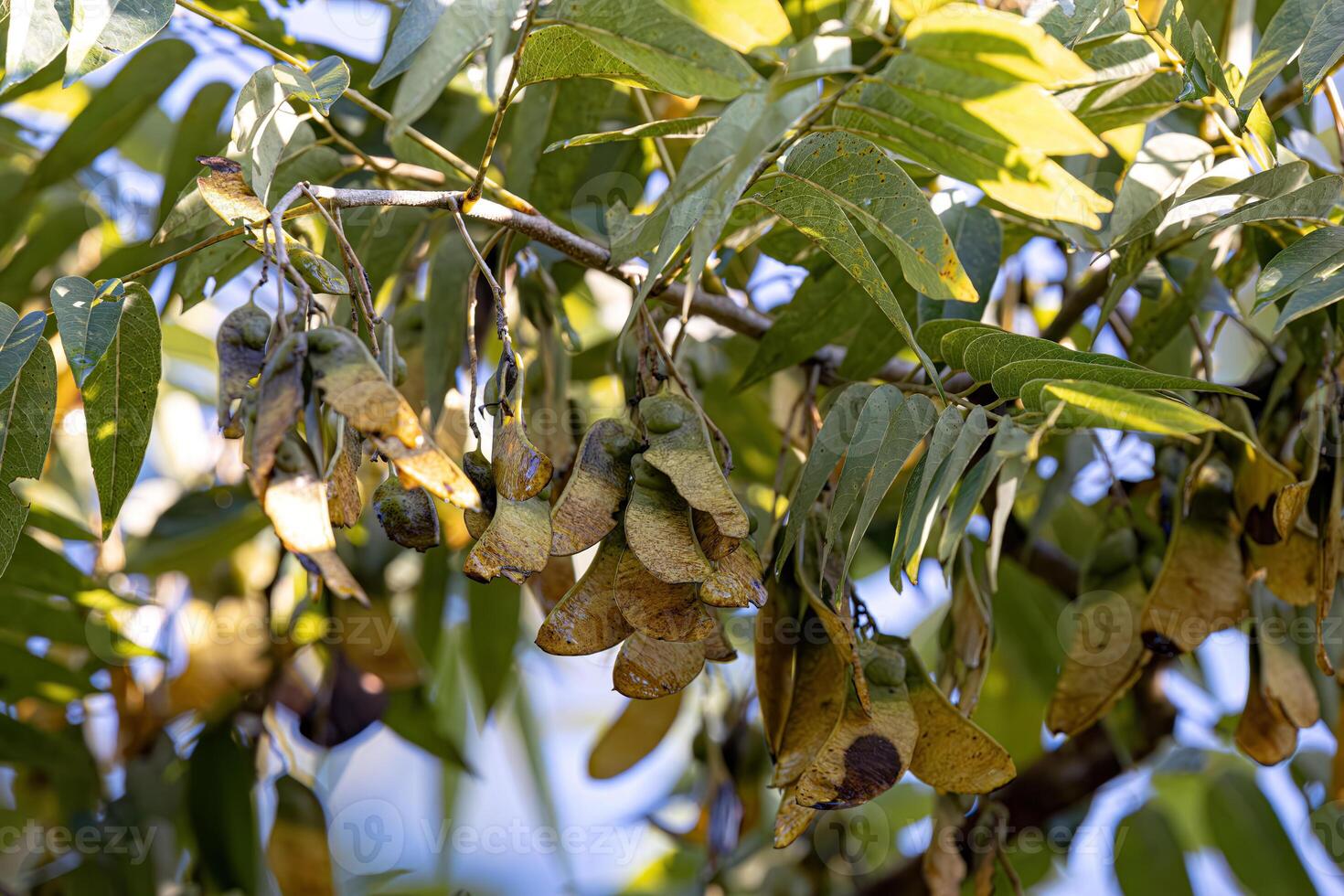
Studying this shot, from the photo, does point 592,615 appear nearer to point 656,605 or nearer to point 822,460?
point 656,605

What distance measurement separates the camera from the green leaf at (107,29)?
1.99 feet

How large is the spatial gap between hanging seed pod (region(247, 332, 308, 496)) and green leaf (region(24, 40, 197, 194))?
32.2 inches

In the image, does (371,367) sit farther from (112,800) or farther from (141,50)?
(112,800)

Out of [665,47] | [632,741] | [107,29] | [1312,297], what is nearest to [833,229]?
[665,47]

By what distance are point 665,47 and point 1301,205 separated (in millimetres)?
383

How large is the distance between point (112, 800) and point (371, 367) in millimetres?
1101

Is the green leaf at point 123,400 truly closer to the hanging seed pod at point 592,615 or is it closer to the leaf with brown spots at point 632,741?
the hanging seed pod at point 592,615

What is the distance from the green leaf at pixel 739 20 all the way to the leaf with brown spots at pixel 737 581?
246 mm

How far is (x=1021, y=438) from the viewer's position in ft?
1.96

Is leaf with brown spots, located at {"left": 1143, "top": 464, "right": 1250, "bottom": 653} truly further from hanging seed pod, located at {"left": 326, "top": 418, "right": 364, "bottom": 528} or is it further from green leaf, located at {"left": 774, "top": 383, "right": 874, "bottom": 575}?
hanging seed pod, located at {"left": 326, "top": 418, "right": 364, "bottom": 528}

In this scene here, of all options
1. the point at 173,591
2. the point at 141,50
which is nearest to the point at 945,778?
the point at 141,50

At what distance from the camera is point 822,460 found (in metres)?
0.70

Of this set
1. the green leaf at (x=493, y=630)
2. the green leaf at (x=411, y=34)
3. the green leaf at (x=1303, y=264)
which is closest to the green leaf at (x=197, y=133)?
the green leaf at (x=493, y=630)

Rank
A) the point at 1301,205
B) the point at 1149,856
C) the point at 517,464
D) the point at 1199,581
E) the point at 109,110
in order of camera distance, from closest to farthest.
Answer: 1. the point at 517,464
2. the point at 1301,205
3. the point at 1199,581
4. the point at 109,110
5. the point at 1149,856
